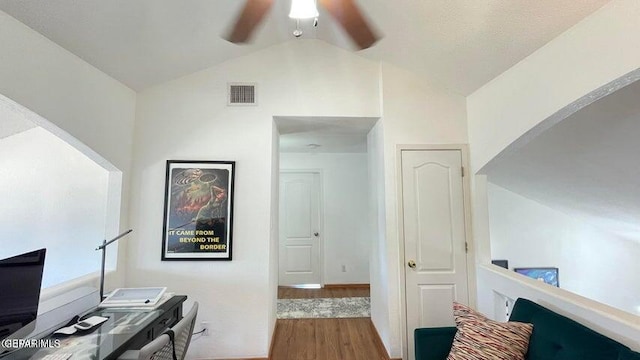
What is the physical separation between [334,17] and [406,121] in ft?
4.03

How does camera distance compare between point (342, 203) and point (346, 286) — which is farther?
point (342, 203)

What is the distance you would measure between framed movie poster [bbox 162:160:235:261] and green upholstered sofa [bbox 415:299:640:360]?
1.80 m

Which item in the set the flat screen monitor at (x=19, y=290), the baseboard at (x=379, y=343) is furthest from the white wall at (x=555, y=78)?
the flat screen monitor at (x=19, y=290)

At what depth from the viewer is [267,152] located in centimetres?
270

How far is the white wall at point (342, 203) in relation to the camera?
495cm

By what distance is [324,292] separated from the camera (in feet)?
15.1

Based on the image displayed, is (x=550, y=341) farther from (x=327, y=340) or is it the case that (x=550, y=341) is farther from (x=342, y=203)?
(x=342, y=203)

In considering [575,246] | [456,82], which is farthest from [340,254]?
[575,246]

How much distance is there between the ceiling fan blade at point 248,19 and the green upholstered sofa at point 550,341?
2284mm

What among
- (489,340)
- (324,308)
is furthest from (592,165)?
(324,308)

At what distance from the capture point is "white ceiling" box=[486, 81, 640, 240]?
6.23ft

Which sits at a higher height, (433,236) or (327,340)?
(433,236)

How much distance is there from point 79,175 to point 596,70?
4.25 metres

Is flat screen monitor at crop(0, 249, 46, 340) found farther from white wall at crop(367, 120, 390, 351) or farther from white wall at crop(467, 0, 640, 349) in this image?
white wall at crop(467, 0, 640, 349)
